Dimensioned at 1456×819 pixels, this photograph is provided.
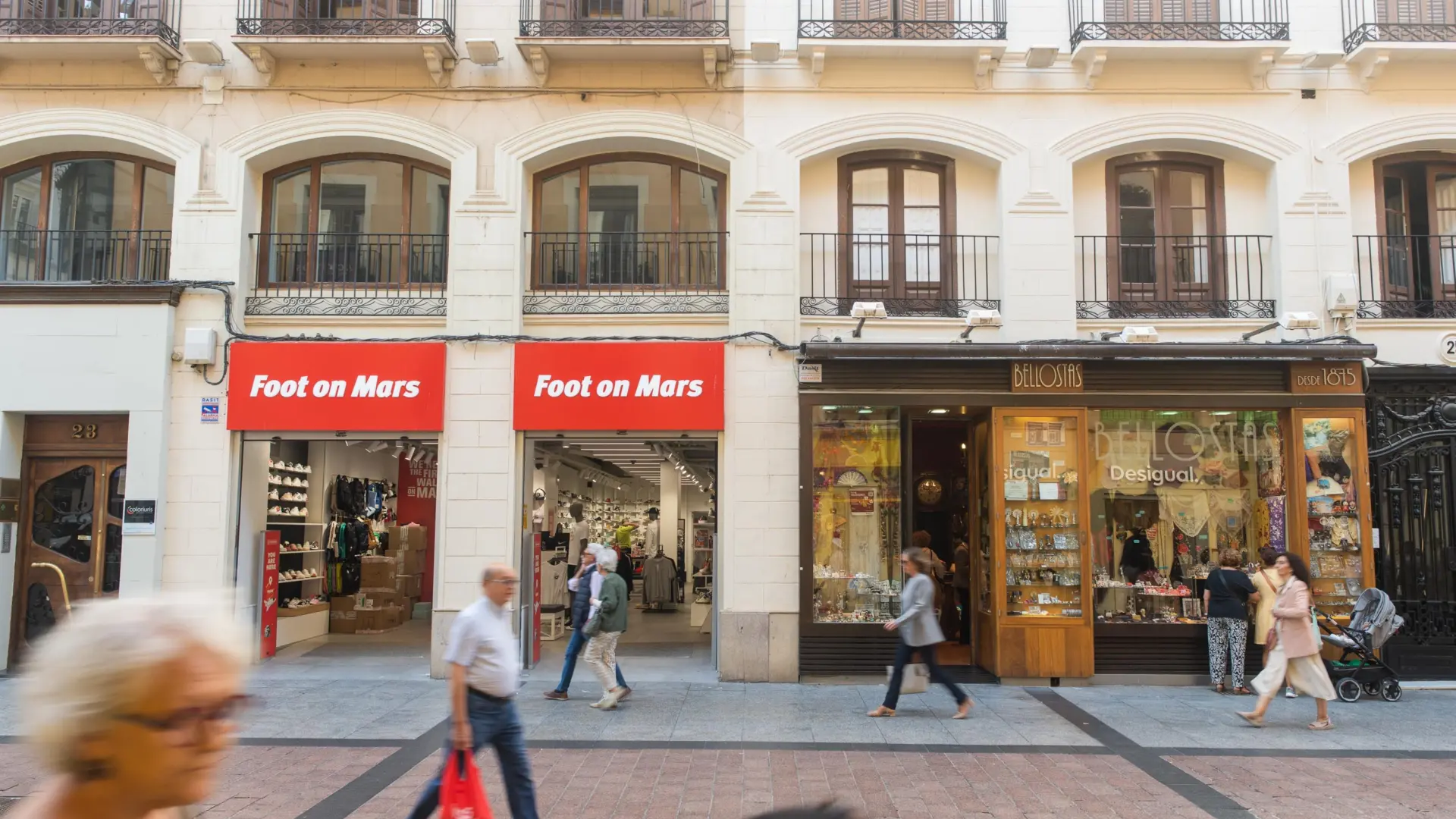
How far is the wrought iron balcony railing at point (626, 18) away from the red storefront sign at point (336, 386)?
425cm

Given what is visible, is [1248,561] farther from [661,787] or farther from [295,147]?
[295,147]

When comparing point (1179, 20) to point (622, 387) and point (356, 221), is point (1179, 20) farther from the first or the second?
point (356, 221)

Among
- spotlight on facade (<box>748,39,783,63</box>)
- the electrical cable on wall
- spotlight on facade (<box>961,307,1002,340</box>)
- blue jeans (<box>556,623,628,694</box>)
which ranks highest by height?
spotlight on facade (<box>748,39,783,63</box>)

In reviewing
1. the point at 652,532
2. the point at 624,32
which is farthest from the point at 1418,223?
the point at 652,532

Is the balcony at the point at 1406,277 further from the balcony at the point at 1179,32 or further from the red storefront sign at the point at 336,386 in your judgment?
the red storefront sign at the point at 336,386

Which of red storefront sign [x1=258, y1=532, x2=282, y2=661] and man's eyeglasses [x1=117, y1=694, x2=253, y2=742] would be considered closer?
man's eyeglasses [x1=117, y1=694, x2=253, y2=742]

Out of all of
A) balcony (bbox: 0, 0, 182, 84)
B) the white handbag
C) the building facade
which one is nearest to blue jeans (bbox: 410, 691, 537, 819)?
the white handbag

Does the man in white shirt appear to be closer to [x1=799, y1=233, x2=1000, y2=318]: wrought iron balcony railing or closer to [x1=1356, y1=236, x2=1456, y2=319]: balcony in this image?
[x1=799, y1=233, x2=1000, y2=318]: wrought iron balcony railing

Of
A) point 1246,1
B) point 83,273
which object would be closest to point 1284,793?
point 1246,1

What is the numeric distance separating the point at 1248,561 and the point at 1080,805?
22.6ft

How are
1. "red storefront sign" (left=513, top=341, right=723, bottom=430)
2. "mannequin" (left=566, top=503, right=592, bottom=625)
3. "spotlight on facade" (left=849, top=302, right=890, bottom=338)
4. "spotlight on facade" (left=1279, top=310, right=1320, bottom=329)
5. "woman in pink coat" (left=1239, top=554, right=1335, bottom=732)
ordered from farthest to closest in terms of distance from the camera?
"mannequin" (left=566, top=503, right=592, bottom=625) < "red storefront sign" (left=513, top=341, right=723, bottom=430) < "spotlight on facade" (left=1279, top=310, right=1320, bottom=329) < "spotlight on facade" (left=849, top=302, right=890, bottom=338) < "woman in pink coat" (left=1239, top=554, right=1335, bottom=732)

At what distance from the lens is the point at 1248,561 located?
12891mm

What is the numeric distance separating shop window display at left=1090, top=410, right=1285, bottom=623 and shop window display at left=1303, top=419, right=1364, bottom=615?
15.6 inches

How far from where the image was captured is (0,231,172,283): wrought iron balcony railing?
13547 millimetres
